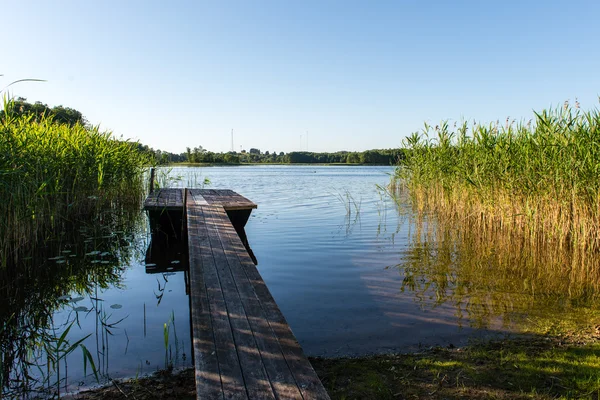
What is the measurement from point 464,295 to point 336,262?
242 centimetres

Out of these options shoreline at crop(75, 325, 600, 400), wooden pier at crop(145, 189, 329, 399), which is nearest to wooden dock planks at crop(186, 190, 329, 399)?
wooden pier at crop(145, 189, 329, 399)

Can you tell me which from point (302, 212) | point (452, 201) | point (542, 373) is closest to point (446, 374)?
point (542, 373)

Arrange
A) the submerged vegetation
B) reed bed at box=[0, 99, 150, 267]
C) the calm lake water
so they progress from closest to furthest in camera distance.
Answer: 1. the submerged vegetation
2. the calm lake water
3. reed bed at box=[0, 99, 150, 267]

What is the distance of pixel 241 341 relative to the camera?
9.05 feet

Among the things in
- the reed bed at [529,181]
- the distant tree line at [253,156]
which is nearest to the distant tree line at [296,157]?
the distant tree line at [253,156]

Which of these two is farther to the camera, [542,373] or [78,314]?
[78,314]

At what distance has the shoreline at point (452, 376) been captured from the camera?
9.16 ft

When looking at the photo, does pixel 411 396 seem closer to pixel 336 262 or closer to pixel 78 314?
pixel 78 314

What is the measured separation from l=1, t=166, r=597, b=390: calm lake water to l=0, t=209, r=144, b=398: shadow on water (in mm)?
42

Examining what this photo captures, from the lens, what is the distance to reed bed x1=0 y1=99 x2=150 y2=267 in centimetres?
561

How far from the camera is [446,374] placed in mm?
3051

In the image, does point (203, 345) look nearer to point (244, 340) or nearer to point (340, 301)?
point (244, 340)

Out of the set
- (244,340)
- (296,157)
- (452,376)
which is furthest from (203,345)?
(296,157)

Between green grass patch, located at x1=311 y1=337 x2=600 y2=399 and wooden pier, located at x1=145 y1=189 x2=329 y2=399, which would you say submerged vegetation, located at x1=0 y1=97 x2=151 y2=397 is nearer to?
wooden pier, located at x1=145 y1=189 x2=329 y2=399
